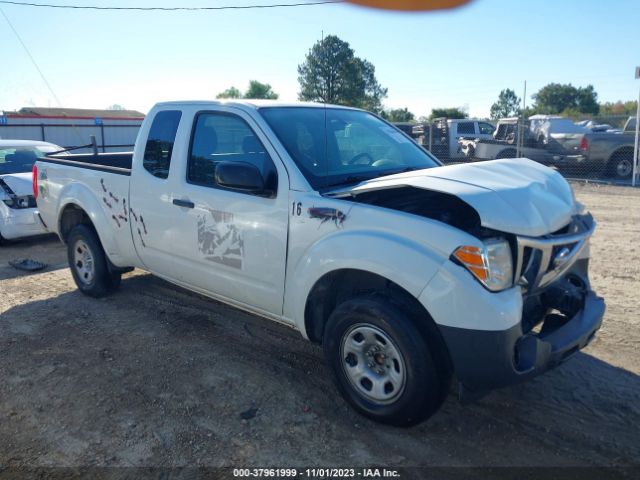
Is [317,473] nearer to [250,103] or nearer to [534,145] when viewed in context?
[250,103]

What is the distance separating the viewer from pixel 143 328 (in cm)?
522

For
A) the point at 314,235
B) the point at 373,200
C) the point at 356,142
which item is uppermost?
the point at 356,142

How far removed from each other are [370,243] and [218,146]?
183 cm

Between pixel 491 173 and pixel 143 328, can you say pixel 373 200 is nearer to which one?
pixel 491 173

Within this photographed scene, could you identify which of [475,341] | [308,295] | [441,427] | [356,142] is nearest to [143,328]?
[308,295]

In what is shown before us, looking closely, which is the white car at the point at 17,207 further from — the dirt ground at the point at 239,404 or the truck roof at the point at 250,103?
the truck roof at the point at 250,103

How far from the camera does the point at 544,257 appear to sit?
324cm

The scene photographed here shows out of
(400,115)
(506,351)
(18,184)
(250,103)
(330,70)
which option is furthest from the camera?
(400,115)

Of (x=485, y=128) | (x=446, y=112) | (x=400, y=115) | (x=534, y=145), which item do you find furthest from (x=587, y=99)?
(x=534, y=145)

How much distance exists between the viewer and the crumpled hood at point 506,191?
310cm

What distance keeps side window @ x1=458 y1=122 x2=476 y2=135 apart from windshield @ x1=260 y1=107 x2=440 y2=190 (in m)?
17.5

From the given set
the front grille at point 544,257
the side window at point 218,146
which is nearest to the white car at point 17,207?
the side window at point 218,146

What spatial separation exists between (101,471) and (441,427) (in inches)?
79.0

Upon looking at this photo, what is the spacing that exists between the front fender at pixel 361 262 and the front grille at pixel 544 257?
502 mm
